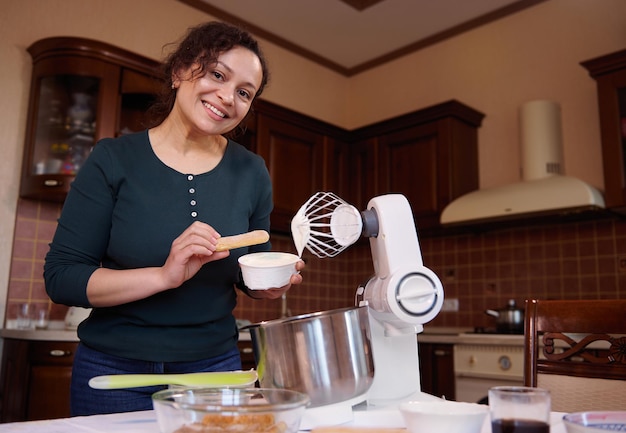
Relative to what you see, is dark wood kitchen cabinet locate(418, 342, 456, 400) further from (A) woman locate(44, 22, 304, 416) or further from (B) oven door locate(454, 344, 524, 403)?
(A) woman locate(44, 22, 304, 416)

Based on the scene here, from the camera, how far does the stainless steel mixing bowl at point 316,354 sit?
2.36ft

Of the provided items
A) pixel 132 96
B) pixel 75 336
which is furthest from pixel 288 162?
pixel 75 336

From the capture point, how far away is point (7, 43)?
2.81m

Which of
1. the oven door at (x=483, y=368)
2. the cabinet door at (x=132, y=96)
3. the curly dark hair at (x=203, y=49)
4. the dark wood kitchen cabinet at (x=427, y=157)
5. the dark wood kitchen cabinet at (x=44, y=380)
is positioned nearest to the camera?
the curly dark hair at (x=203, y=49)

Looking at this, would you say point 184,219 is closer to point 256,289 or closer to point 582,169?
point 256,289

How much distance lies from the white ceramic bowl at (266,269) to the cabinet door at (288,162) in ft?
7.91

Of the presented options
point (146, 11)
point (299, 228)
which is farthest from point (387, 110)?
point (299, 228)

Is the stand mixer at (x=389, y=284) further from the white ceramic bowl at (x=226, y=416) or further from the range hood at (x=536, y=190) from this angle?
the range hood at (x=536, y=190)

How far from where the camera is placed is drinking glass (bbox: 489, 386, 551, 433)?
569 millimetres

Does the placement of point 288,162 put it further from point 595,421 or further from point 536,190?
point 595,421

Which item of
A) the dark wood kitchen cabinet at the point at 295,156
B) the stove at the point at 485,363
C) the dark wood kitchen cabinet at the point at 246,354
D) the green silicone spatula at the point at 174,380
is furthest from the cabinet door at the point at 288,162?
the green silicone spatula at the point at 174,380

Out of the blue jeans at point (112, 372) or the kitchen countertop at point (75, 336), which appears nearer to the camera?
the blue jeans at point (112, 372)

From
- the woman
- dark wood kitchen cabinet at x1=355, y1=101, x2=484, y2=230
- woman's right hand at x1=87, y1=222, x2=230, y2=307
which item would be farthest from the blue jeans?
dark wood kitchen cabinet at x1=355, y1=101, x2=484, y2=230

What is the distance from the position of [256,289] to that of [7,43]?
2.50 meters
